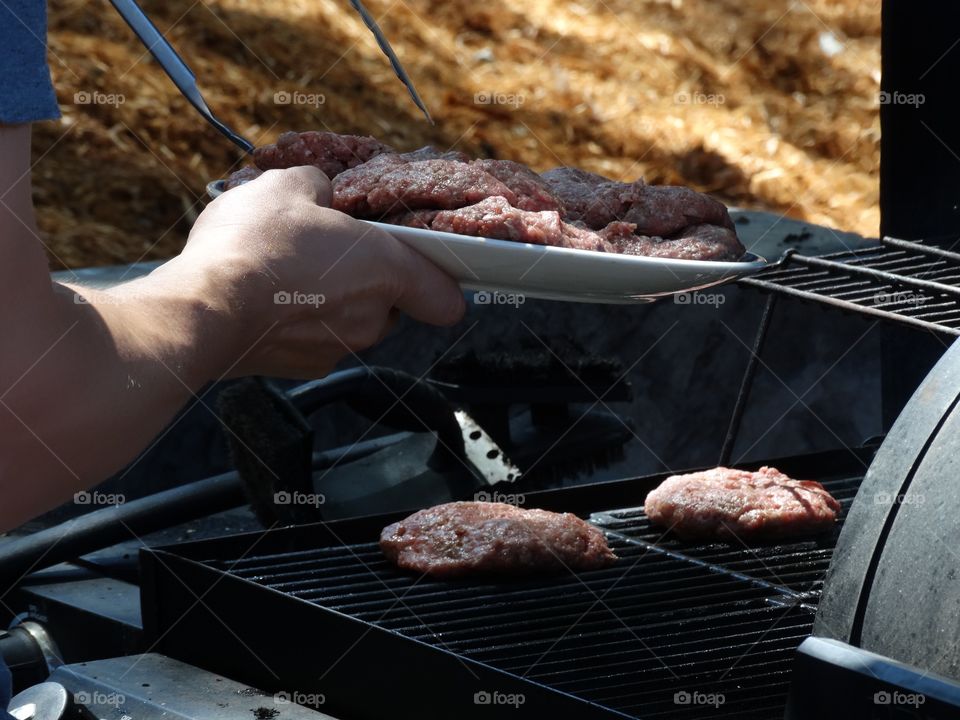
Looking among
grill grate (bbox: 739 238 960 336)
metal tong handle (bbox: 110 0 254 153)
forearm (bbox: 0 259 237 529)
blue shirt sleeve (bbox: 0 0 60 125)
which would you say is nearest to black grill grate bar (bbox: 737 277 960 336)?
grill grate (bbox: 739 238 960 336)

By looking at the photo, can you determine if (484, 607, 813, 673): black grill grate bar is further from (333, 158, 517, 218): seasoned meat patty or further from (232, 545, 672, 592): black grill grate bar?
(333, 158, 517, 218): seasoned meat patty

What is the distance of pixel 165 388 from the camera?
1202mm

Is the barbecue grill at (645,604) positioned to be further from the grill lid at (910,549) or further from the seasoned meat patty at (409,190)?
the seasoned meat patty at (409,190)

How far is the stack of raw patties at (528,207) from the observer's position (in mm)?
1642

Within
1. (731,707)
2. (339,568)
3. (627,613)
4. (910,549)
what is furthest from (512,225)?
(339,568)

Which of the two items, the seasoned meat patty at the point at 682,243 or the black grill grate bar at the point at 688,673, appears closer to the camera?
the seasoned meat patty at the point at 682,243

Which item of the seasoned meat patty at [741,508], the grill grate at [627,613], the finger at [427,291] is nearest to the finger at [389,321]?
the finger at [427,291]

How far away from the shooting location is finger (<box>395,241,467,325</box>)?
1657 millimetres

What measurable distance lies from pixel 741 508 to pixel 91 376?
1.63 meters

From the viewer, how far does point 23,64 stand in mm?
964

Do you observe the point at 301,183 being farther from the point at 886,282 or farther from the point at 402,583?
the point at 886,282

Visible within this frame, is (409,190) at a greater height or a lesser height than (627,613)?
greater

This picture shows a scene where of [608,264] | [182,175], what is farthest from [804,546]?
[182,175]

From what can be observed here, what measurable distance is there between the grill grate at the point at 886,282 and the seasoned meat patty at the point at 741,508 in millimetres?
377
